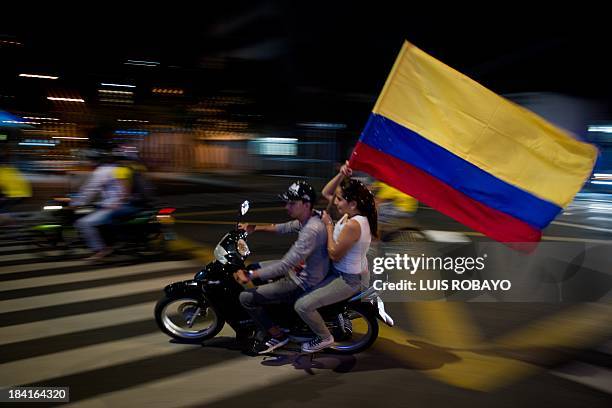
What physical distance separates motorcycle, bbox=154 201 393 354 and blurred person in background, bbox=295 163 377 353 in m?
0.15

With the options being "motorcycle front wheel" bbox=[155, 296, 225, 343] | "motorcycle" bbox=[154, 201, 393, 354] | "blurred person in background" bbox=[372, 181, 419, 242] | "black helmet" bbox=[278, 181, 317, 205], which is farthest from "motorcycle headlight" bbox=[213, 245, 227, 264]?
"blurred person in background" bbox=[372, 181, 419, 242]

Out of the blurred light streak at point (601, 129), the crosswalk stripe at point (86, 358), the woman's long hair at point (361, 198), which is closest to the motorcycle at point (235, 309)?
the crosswalk stripe at point (86, 358)

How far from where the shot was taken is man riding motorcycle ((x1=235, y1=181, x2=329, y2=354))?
4.61 m

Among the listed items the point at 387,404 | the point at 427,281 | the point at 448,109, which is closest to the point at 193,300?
the point at 387,404

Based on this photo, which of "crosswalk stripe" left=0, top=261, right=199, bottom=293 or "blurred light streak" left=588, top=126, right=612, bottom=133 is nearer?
"crosswalk stripe" left=0, top=261, right=199, bottom=293

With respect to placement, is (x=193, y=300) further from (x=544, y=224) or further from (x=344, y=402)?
(x=544, y=224)

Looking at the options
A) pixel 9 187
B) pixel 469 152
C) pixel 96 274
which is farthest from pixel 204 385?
pixel 9 187

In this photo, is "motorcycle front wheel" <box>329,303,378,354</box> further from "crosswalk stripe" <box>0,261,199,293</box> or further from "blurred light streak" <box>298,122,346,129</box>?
"blurred light streak" <box>298,122,346,129</box>

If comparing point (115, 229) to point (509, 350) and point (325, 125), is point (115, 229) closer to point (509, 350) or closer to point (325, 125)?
point (509, 350)

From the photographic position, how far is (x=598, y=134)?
20.3m

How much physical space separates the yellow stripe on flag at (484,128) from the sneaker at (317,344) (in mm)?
2058

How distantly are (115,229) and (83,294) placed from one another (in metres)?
1.78

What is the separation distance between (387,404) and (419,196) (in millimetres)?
1838

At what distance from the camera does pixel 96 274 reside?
7859 millimetres
